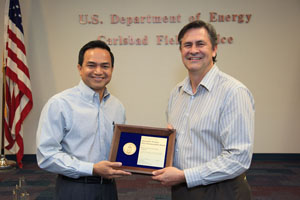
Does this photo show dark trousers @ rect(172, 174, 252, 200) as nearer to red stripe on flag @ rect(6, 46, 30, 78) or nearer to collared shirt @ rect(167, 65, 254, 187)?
collared shirt @ rect(167, 65, 254, 187)

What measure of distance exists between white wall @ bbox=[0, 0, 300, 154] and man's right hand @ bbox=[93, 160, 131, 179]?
326 cm

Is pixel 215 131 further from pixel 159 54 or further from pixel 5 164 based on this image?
pixel 5 164

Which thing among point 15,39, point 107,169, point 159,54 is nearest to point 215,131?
point 107,169

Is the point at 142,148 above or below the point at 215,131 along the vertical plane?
below

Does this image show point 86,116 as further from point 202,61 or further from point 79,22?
point 79,22

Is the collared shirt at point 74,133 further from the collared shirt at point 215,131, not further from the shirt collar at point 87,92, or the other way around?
the collared shirt at point 215,131

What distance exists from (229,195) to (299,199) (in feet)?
7.56

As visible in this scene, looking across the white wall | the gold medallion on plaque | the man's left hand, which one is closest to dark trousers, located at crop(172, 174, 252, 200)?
the man's left hand

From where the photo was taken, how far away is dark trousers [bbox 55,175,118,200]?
1.72m

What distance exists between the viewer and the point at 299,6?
475 cm

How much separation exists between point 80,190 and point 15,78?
3312 millimetres

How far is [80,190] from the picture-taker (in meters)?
1.72

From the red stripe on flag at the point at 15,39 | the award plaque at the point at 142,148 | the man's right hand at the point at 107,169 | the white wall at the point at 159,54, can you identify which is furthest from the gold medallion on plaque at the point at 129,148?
the red stripe on flag at the point at 15,39

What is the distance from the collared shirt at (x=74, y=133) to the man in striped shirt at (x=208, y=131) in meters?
0.43
